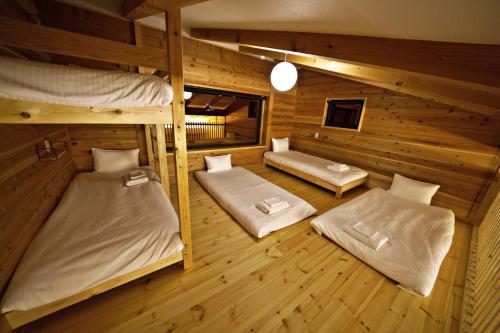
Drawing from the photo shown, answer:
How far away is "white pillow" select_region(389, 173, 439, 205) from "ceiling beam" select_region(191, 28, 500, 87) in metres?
2.47

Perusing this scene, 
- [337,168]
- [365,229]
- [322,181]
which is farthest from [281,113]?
[365,229]

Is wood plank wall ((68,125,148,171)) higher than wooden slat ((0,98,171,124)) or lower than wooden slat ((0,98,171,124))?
lower

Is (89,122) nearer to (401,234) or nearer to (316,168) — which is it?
(401,234)

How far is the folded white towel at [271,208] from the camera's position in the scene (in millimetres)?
2284

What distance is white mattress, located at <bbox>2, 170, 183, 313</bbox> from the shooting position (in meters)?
1.05

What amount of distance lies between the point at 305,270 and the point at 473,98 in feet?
9.88

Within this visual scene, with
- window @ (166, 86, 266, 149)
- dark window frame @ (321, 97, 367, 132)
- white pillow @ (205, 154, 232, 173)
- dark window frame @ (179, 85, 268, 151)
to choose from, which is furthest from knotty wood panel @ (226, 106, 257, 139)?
dark window frame @ (321, 97, 367, 132)

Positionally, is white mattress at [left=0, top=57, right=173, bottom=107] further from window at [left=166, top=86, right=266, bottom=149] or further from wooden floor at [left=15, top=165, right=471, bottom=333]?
window at [left=166, top=86, right=266, bottom=149]

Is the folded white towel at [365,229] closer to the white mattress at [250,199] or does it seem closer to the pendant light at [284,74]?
the white mattress at [250,199]

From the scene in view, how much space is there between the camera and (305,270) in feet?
5.62

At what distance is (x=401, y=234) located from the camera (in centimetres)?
198

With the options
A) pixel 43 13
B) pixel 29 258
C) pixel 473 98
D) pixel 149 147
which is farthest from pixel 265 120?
pixel 29 258

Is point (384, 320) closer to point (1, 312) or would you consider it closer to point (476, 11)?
point (476, 11)

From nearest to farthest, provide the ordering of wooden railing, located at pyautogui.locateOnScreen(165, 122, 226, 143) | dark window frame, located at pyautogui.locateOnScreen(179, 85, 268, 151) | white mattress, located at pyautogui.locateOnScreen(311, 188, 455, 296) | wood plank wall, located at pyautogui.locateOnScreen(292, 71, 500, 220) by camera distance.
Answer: white mattress, located at pyautogui.locateOnScreen(311, 188, 455, 296)
wood plank wall, located at pyautogui.locateOnScreen(292, 71, 500, 220)
dark window frame, located at pyautogui.locateOnScreen(179, 85, 268, 151)
wooden railing, located at pyautogui.locateOnScreen(165, 122, 226, 143)
